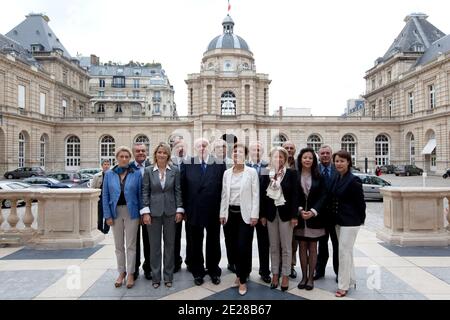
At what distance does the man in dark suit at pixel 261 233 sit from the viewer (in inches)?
196

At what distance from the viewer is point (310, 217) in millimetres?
4637

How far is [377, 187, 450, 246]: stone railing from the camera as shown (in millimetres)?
6773

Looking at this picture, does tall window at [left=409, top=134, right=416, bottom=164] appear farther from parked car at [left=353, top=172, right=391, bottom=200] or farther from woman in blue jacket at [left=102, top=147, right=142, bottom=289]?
woman in blue jacket at [left=102, top=147, right=142, bottom=289]

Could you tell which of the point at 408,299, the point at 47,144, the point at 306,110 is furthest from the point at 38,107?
the point at 408,299

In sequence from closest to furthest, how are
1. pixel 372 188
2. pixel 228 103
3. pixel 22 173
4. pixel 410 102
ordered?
pixel 372 188 → pixel 22 173 → pixel 410 102 → pixel 228 103

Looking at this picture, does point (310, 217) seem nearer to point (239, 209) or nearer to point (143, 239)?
point (239, 209)

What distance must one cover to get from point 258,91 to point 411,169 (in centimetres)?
2279

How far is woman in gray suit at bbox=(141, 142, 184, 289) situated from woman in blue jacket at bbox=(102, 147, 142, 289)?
0.15 meters

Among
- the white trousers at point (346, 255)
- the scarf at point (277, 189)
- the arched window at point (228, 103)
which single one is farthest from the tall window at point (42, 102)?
the white trousers at point (346, 255)

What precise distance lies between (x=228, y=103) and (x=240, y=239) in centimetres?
4512

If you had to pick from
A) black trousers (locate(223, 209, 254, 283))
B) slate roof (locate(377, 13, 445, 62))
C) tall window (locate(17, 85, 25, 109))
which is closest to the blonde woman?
black trousers (locate(223, 209, 254, 283))

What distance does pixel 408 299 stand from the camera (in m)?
4.29

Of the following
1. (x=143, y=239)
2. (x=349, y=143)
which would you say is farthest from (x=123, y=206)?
(x=349, y=143)
